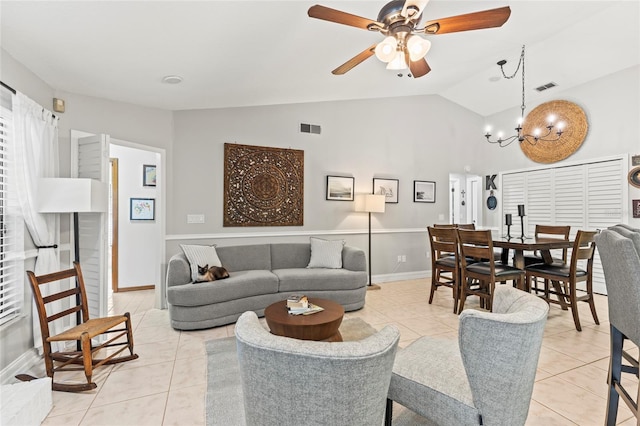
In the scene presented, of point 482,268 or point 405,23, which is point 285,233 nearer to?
point 482,268

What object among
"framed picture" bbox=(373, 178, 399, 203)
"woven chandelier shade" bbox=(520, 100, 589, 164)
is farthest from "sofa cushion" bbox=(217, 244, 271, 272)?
"woven chandelier shade" bbox=(520, 100, 589, 164)

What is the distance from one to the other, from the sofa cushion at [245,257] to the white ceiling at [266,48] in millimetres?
1906

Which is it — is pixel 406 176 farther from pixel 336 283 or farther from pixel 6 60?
pixel 6 60

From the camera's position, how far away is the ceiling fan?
6.70 ft

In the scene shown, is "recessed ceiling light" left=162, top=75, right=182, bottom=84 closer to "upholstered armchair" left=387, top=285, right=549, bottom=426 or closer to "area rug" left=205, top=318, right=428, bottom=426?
"area rug" left=205, top=318, right=428, bottom=426

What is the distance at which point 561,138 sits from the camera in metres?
5.23

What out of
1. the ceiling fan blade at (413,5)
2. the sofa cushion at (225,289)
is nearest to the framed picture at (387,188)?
the sofa cushion at (225,289)

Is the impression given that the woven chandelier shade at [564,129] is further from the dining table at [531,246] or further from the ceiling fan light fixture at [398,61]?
the ceiling fan light fixture at [398,61]

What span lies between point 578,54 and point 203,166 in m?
5.43

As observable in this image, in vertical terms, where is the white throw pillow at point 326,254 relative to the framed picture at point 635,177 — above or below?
below

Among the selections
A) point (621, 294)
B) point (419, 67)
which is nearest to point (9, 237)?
point (419, 67)

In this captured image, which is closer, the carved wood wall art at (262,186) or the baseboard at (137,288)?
the carved wood wall art at (262,186)

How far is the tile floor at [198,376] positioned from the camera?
1.92m

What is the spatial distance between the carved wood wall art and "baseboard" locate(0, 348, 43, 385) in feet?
7.76
